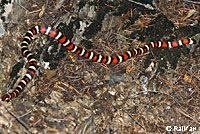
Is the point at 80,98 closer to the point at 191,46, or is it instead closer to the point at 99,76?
the point at 99,76

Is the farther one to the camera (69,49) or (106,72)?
(69,49)

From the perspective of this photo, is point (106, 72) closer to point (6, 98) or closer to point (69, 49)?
point (69, 49)

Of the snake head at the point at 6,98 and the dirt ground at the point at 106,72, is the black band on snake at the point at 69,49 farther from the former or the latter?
the snake head at the point at 6,98

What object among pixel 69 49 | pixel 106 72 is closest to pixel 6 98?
pixel 69 49

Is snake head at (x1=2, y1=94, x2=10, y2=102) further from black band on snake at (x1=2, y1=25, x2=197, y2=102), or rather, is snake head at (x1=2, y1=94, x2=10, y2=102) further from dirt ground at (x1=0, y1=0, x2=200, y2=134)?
black band on snake at (x1=2, y1=25, x2=197, y2=102)

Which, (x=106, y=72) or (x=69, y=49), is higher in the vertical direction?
(x=69, y=49)

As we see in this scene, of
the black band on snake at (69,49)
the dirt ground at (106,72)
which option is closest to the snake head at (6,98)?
the dirt ground at (106,72)

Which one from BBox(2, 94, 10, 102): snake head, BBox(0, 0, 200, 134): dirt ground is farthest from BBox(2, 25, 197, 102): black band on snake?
BBox(2, 94, 10, 102): snake head

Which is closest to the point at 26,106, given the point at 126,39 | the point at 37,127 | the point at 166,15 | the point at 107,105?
the point at 37,127
